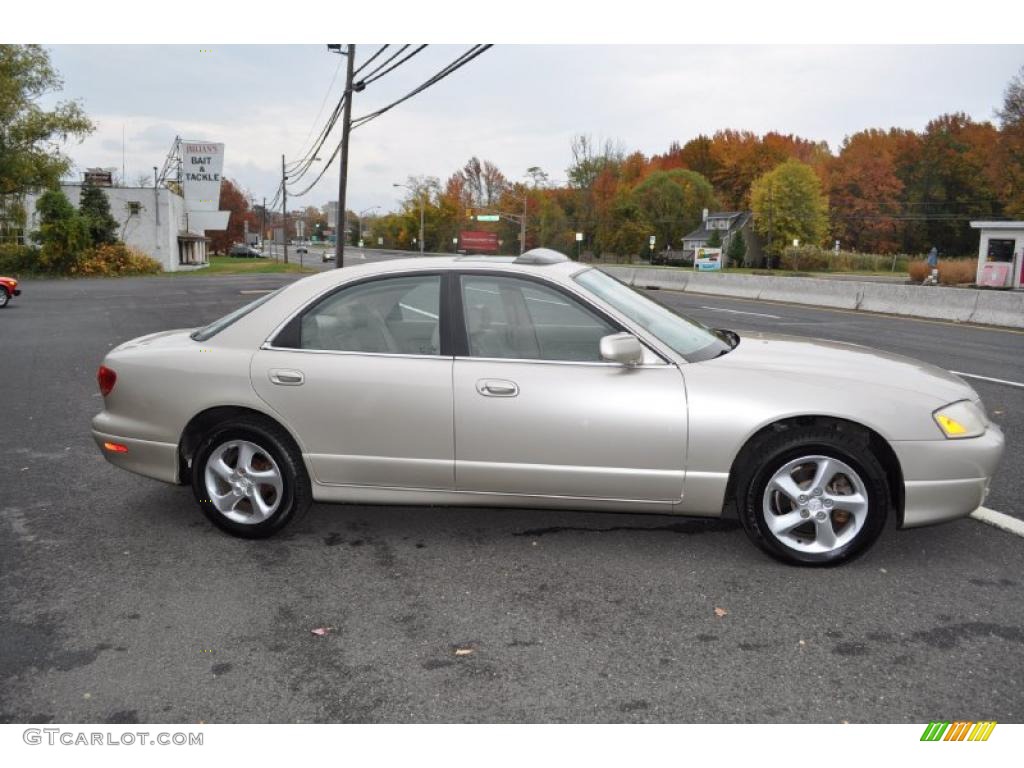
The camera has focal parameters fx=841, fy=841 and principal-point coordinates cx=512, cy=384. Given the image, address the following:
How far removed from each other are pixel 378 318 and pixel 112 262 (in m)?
48.0

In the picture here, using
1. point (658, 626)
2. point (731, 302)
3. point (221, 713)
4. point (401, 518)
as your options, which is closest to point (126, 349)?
point (401, 518)

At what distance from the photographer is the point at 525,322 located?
14.6 feet

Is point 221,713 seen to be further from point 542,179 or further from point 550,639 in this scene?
point 542,179

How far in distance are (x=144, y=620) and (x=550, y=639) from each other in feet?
5.82

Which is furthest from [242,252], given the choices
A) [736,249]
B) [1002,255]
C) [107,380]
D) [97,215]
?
[107,380]

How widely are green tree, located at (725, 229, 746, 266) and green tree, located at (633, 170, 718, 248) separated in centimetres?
896

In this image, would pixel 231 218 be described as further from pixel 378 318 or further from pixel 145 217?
pixel 378 318

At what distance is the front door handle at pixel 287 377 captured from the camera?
4.44 meters

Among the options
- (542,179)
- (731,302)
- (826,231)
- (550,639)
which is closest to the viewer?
(550,639)

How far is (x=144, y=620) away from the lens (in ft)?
12.0

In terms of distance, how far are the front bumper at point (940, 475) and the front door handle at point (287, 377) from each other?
2992mm

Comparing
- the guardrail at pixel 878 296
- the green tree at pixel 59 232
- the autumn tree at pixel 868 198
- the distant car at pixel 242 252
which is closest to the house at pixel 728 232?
the autumn tree at pixel 868 198

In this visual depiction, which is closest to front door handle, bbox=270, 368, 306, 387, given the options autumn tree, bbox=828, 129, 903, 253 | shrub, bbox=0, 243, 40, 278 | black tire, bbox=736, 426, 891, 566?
black tire, bbox=736, 426, 891, 566

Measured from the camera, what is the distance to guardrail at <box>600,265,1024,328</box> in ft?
61.1
